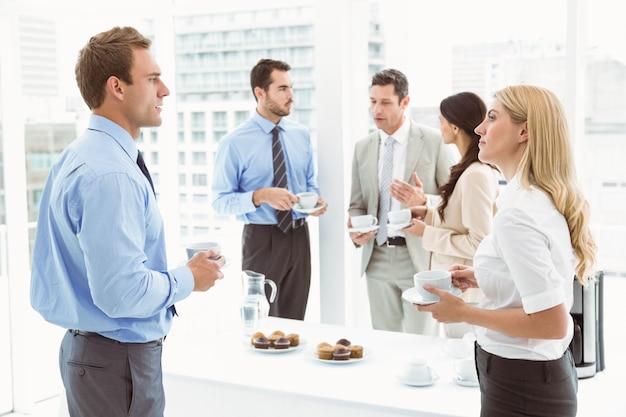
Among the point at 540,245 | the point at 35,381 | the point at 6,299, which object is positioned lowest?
the point at 35,381

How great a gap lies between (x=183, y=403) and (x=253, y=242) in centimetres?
163

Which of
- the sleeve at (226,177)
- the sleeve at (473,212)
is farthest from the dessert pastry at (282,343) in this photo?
the sleeve at (226,177)

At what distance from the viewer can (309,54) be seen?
15.7 feet

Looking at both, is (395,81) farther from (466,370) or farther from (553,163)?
(553,163)

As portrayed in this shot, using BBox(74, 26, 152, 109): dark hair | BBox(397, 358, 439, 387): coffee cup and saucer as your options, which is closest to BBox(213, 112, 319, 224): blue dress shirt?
BBox(397, 358, 439, 387): coffee cup and saucer

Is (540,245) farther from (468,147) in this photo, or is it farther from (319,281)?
(319,281)

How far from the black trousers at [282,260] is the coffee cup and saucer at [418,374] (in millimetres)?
1843

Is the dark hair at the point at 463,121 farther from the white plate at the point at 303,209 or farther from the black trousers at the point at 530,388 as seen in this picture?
the black trousers at the point at 530,388

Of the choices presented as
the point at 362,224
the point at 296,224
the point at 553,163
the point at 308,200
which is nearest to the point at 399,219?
the point at 362,224

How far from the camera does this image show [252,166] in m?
4.28

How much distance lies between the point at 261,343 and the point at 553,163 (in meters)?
1.40

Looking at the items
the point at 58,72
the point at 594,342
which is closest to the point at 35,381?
the point at 58,72

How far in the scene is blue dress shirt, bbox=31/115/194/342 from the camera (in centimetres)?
185

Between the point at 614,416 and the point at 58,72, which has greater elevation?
the point at 58,72
